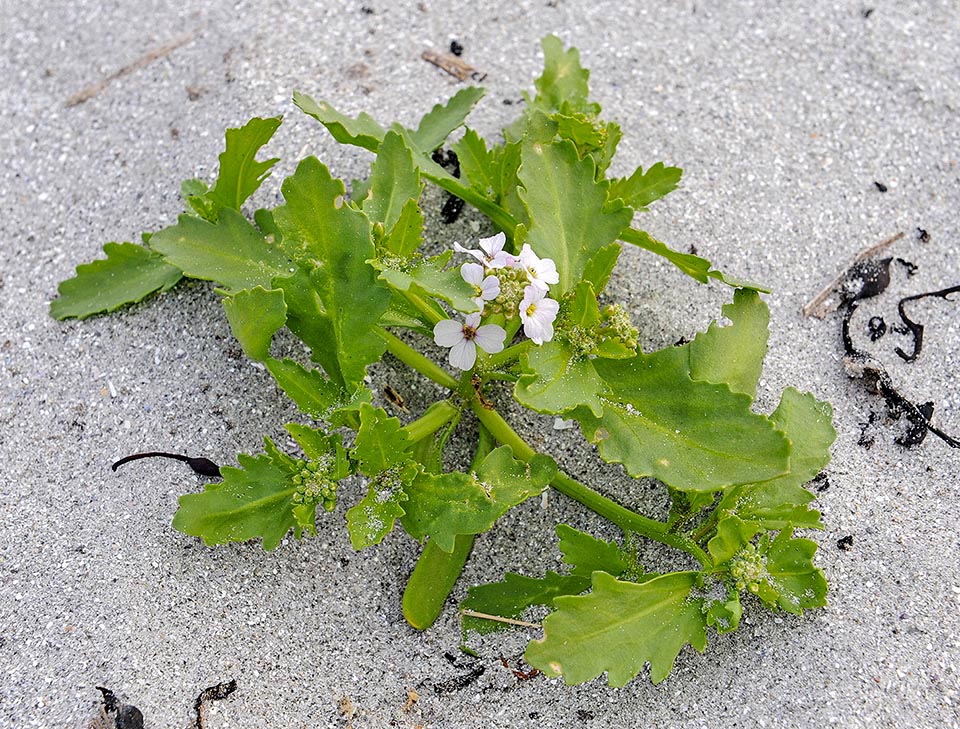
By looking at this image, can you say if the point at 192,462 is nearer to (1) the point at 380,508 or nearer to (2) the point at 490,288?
(1) the point at 380,508

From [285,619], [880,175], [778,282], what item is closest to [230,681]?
[285,619]

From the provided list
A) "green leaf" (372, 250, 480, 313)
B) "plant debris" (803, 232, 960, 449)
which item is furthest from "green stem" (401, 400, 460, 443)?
"plant debris" (803, 232, 960, 449)

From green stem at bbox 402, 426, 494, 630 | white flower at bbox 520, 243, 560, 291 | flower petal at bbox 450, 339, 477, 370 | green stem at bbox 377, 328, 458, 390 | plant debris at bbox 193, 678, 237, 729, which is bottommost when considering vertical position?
plant debris at bbox 193, 678, 237, 729

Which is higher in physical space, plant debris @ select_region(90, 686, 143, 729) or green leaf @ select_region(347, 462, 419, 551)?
green leaf @ select_region(347, 462, 419, 551)

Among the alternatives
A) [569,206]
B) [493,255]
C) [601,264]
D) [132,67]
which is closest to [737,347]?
[601,264]

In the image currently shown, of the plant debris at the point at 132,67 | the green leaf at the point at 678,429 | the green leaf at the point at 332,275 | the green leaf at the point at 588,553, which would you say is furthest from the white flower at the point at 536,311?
the plant debris at the point at 132,67

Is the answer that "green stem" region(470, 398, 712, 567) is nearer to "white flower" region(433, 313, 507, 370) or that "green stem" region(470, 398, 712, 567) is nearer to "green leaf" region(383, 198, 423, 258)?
"white flower" region(433, 313, 507, 370)

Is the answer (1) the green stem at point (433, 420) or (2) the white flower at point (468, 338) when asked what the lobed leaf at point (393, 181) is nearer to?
(2) the white flower at point (468, 338)
